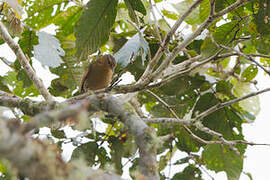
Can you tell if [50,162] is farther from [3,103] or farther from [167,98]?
[167,98]

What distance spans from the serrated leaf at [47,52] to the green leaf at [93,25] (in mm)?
180

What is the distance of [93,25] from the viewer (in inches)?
76.5

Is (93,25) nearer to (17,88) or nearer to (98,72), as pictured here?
(98,72)

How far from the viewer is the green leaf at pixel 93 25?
190 centimetres

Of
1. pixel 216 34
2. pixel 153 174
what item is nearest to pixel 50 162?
pixel 153 174

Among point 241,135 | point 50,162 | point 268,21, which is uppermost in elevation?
point 50,162

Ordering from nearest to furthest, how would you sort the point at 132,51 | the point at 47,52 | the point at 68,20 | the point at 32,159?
→ 1. the point at 32,159
2. the point at 132,51
3. the point at 47,52
4. the point at 68,20

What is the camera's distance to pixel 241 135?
2.47 meters

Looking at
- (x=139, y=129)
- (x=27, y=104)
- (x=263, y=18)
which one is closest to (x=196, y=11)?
(x=263, y=18)

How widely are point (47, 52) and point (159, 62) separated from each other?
0.95 metres

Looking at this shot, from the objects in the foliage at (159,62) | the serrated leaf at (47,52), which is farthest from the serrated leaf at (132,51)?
the serrated leaf at (47,52)

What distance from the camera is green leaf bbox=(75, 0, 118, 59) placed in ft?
6.24

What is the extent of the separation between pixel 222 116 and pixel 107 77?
114cm

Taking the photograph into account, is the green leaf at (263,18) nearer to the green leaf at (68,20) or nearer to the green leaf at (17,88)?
the green leaf at (68,20)
